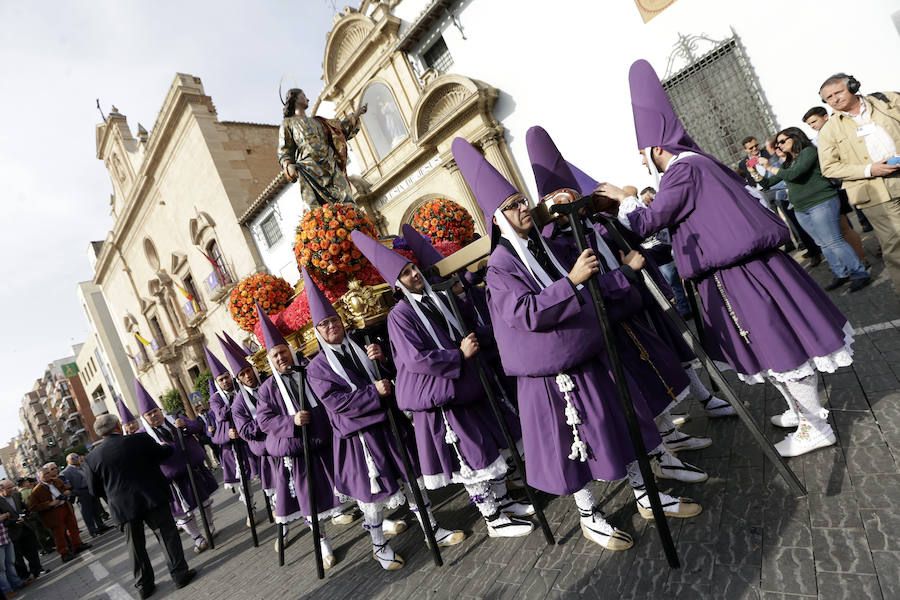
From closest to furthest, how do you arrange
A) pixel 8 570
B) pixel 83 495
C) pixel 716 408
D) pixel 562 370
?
pixel 562 370
pixel 716 408
pixel 8 570
pixel 83 495

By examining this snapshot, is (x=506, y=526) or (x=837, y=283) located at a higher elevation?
(x=837, y=283)

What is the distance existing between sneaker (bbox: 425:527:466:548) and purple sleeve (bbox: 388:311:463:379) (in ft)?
4.11

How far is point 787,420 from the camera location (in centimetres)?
299

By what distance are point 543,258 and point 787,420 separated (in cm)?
188

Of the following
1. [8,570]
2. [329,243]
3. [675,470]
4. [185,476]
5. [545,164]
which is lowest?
[675,470]

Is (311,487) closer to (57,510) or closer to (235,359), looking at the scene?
(235,359)

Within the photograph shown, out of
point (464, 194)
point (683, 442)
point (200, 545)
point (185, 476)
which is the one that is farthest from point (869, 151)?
point (464, 194)

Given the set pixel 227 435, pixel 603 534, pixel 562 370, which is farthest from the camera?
pixel 227 435

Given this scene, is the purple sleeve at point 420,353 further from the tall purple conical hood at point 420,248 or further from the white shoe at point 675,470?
the white shoe at point 675,470

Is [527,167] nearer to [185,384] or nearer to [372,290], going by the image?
[372,290]

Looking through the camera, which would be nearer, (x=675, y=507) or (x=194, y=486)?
(x=675, y=507)

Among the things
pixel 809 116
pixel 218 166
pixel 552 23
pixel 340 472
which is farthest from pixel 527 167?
pixel 218 166

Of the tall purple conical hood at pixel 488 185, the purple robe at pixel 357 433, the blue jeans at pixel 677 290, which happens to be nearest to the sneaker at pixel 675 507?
the tall purple conical hood at pixel 488 185

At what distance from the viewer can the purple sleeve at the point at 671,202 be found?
2658 millimetres
